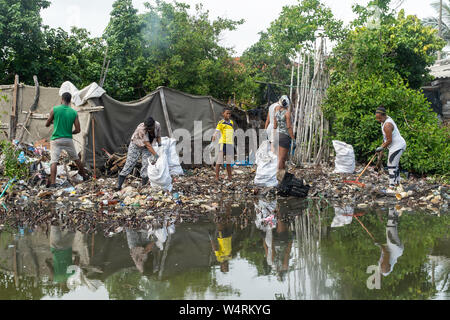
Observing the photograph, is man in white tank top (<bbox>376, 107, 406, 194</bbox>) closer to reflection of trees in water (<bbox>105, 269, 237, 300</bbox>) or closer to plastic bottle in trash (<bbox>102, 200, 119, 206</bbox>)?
plastic bottle in trash (<bbox>102, 200, 119, 206</bbox>)

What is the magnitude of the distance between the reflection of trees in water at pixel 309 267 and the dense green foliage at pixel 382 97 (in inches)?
229

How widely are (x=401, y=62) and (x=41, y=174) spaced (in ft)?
33.8

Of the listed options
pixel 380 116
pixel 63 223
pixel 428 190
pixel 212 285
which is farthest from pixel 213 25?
pixel 212 285

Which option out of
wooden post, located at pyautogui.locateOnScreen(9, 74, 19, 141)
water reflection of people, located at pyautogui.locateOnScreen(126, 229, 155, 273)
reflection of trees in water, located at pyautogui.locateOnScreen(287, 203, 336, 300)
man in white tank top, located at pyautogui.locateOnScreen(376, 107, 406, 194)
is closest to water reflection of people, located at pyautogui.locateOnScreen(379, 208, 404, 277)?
reflection of trees in water, located at pyautogui.locateOnScreen(287, 203, 336, 300)

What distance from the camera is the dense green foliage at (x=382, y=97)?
991 centimetres

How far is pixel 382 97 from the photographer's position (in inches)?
406

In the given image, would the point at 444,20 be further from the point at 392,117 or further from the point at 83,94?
the point at 83,94

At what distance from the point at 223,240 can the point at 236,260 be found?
2.41 ft

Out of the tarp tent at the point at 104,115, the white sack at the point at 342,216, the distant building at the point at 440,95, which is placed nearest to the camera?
the white sack at the point at 342,216

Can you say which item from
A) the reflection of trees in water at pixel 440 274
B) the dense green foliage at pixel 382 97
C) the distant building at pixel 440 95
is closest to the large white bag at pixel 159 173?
the reflection of trees in water at pixel 440 274

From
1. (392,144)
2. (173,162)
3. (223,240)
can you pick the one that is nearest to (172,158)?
(173,162)

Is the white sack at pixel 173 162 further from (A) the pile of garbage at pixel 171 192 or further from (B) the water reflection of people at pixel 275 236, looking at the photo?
(B) the water reflection of people at pixel 275 236

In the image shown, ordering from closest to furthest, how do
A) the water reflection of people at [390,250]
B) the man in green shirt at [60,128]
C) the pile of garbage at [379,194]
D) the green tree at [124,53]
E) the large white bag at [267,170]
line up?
the water reflection of people at [390,250]
the pile of garbage at [379,194]
the man in green shirt at [60,128]
the large white bag at [267,170]
the green tree at [124,53]

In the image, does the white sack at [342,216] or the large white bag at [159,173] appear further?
the large white bag at [159,173]
